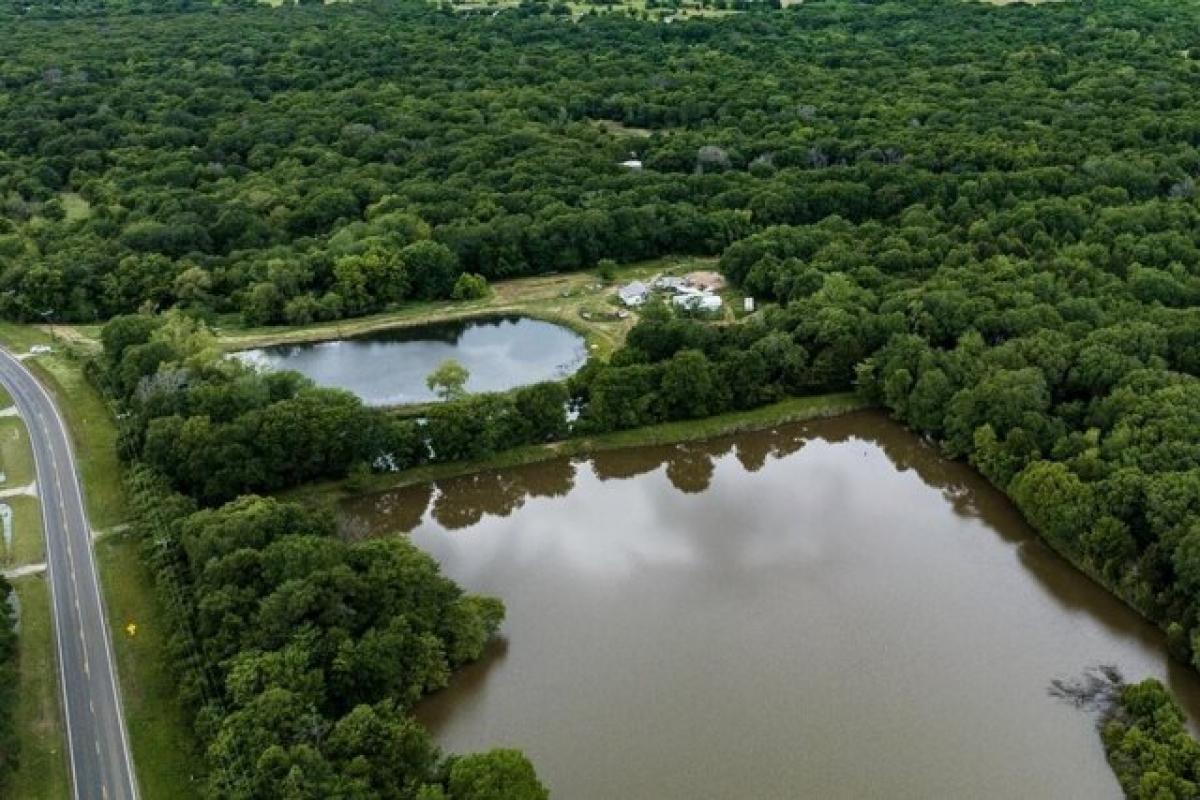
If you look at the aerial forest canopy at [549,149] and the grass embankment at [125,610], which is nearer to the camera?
the grass embankment at [125,610]

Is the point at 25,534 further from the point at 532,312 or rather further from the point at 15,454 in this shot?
the point at 532,312

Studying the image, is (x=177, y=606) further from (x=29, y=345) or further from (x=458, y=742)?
(x=29, y=345)

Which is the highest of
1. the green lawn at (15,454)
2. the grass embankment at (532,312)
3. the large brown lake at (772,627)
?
the green lawn at (15,454)

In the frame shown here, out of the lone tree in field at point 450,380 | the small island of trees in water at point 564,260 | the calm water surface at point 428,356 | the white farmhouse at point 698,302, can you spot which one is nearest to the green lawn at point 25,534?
the small island of trees in water at point 564,260

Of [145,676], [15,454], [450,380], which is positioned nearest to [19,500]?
[15,454]

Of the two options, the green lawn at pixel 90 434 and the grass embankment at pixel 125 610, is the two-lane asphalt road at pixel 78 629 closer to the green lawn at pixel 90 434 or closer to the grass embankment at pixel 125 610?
the grass embankment at pixel 125 610
